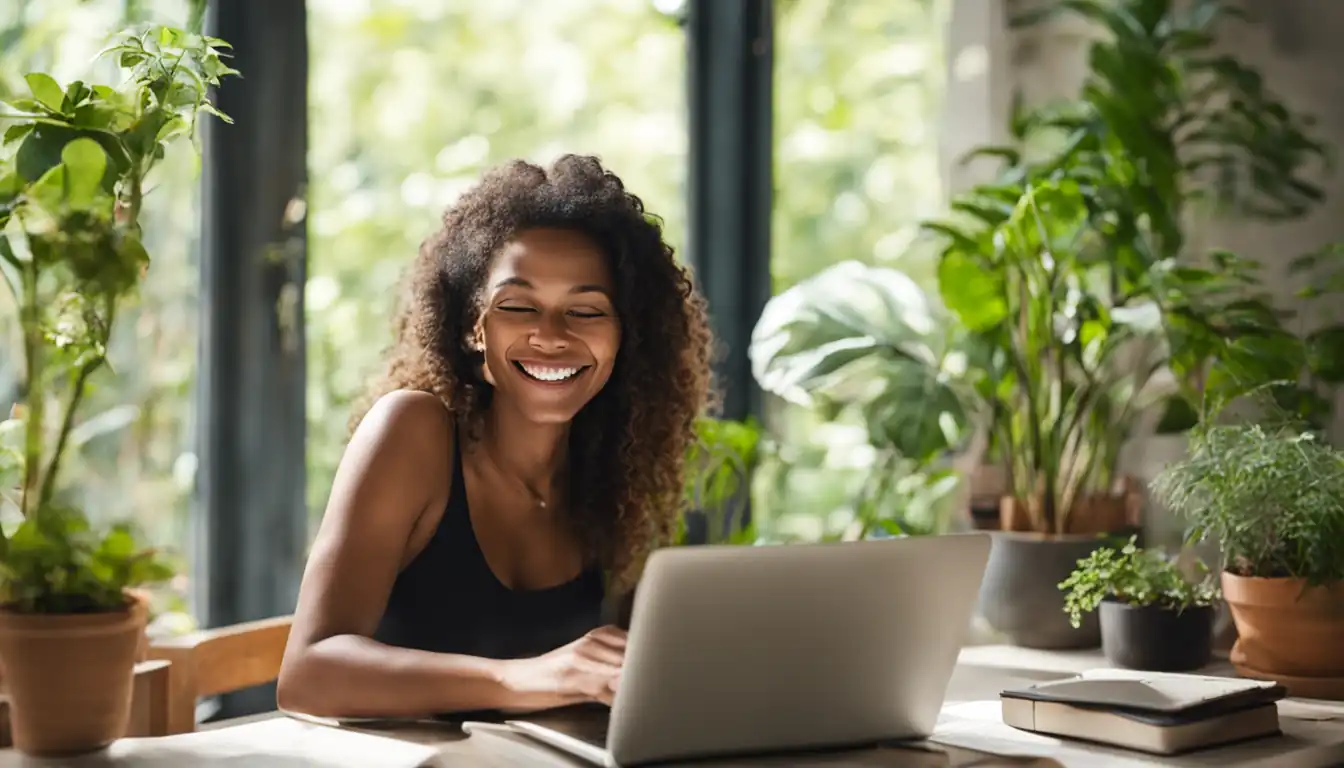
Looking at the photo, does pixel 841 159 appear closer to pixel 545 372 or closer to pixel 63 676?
pixel 545 372

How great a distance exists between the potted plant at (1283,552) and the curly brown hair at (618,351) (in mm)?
669

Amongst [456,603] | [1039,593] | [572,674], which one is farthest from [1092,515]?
[572,674]

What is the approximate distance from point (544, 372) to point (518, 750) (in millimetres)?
577

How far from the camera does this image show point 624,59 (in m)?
3.05

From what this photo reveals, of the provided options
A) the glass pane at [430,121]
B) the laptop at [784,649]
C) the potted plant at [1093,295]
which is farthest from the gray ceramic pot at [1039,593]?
the glass pane at [430,121]

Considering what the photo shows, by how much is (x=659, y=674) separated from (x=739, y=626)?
8 centimetres

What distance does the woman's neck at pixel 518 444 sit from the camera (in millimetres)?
1899

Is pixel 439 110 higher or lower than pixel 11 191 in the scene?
higher

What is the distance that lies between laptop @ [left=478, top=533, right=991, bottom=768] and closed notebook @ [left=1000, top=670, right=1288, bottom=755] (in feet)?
0.53

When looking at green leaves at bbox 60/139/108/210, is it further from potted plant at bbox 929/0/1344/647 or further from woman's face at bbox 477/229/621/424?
potted plant at bbox 929/0/1344/647

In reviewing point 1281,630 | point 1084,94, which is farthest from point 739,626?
point 1084,94

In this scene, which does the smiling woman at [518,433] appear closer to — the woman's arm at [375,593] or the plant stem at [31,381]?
the woman's arm at [375,593]

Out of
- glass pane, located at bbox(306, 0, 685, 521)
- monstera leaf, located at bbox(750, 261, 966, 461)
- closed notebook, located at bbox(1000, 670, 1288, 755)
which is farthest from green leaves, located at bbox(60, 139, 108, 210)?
monstera leaf, located at bbox(750, 261, 966, 461)

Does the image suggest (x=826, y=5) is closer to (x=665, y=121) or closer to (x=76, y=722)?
(x=665, y=121)
